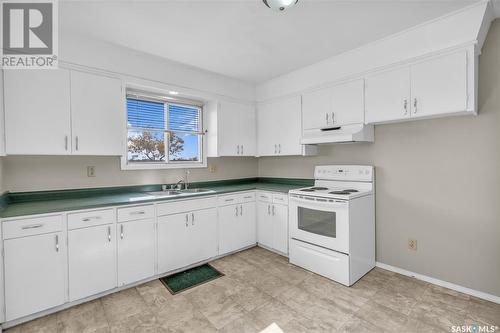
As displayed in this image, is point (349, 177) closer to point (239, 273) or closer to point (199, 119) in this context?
point (239, 273)

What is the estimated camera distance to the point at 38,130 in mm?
2242

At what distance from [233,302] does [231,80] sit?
10.2 ft

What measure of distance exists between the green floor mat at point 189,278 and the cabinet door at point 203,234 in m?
0.14

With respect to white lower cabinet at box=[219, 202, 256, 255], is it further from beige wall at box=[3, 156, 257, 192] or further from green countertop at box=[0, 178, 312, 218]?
beige wall at box=[3, 156, 257, 192]

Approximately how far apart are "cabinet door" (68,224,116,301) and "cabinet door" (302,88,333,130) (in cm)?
276

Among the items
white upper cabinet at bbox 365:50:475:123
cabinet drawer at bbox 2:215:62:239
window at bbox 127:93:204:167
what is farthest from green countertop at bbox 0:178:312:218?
white upper cabinet at bbox 365:50:475:123

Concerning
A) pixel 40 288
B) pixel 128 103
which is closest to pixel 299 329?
pixel 40 288

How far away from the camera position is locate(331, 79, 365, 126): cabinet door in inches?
110

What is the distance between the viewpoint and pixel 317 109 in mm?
3250

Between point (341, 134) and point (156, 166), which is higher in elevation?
point (341, 134)

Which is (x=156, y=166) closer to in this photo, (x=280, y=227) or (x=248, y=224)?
(x=248, y=224)

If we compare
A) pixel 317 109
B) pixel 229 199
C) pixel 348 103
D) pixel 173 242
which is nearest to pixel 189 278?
pixel 173 242

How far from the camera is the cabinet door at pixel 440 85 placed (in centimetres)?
212

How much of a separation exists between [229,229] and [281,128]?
5.79 feet
